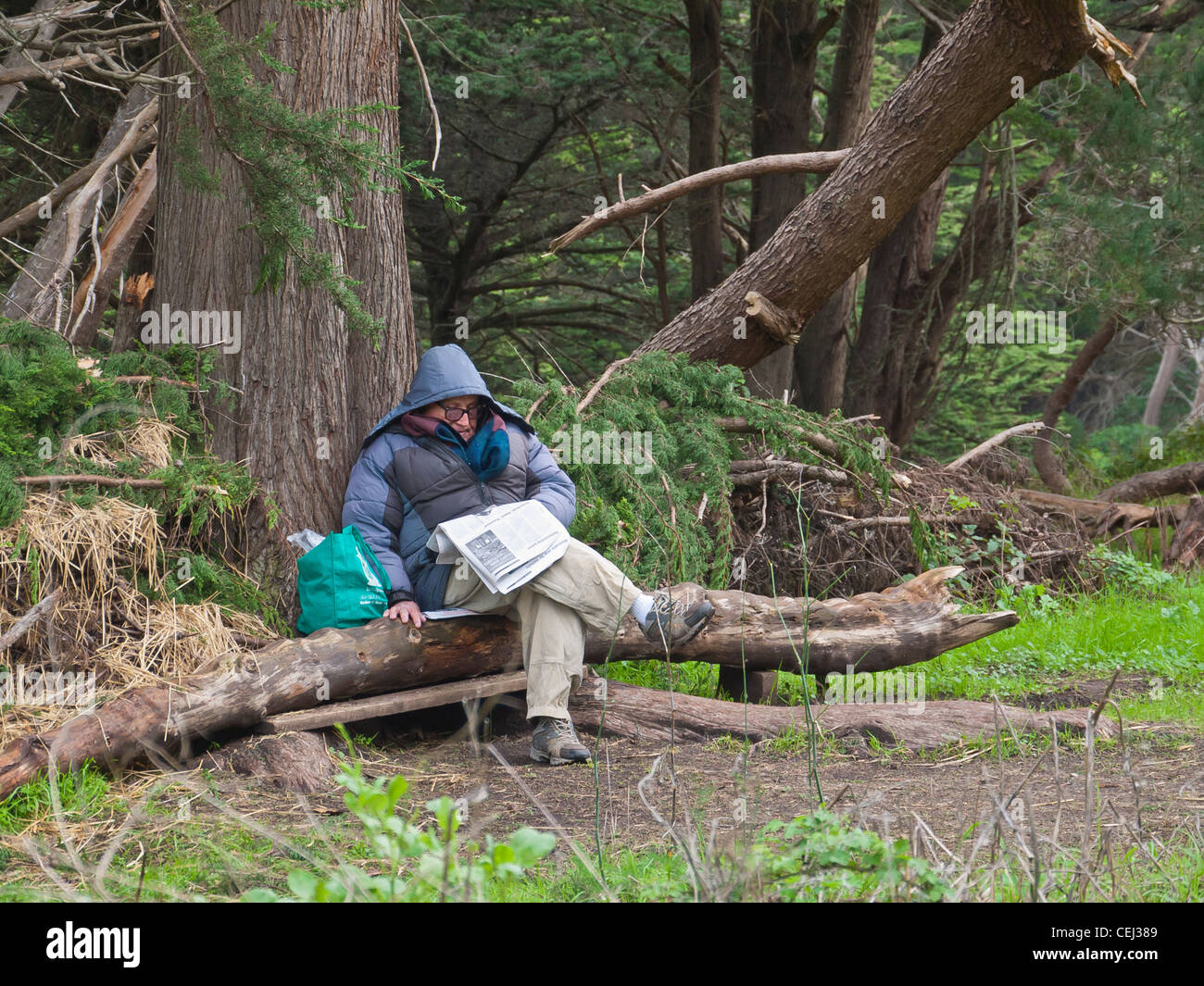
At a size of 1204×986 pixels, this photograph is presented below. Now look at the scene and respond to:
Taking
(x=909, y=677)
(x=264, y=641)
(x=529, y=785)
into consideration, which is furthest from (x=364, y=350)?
(x=909, y=677)

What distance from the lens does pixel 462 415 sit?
509cm

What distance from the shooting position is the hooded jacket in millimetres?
4867

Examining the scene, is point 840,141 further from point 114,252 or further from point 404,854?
point 404,854

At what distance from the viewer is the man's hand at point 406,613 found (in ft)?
15.2

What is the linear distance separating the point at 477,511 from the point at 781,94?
23.8 feet

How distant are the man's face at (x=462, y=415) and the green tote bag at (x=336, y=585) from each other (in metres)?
0.71

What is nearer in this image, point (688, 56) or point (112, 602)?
point (112, 602)

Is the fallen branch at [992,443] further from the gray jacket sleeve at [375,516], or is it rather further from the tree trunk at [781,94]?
the gray jacket sleeve at [375,516]

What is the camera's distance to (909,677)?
609 centimetres

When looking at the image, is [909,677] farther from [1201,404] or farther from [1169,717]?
[1201,404]

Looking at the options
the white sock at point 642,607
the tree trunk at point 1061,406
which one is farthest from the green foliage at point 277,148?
the tree trunk at point 1061,406
